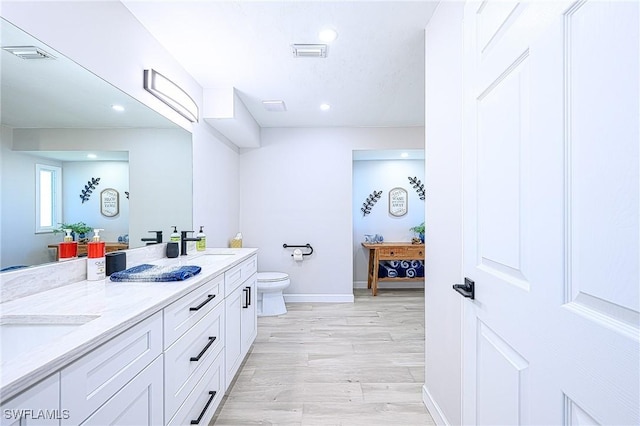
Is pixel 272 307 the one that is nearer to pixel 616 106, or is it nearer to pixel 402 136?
pixel 402 136

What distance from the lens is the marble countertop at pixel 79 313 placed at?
62 centimetres

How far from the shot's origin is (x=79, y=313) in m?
0.96

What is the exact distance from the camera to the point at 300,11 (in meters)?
1.69

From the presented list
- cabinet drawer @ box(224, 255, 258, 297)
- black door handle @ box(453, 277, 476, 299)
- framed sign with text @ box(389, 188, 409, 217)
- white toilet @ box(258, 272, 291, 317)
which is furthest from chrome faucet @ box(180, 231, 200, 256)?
framed sign with text @ box(389, 188, 409, 217)

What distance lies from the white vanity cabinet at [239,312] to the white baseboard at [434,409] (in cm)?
127

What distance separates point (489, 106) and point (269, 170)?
3.36 metres

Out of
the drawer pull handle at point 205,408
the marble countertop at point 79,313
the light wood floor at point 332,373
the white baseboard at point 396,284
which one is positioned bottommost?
the light wood floor at point 332,373

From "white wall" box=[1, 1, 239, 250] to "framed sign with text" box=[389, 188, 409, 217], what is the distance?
2.90m

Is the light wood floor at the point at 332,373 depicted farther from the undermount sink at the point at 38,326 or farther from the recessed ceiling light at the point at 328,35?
the recessed ceiling light at the point at 328,35

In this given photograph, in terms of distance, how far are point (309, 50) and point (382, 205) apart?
3209 millimetres

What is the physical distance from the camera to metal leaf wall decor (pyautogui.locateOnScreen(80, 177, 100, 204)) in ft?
4.80

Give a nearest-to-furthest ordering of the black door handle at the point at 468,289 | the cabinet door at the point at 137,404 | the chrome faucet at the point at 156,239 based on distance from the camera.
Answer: the cabinet door at the point at 137,404, the black door handle at the point at 468,289, the chrome faucet at the point at 156,239

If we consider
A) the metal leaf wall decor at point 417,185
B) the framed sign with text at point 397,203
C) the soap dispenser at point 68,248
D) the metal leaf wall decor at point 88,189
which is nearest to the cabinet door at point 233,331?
the soap dispenser at point 68,248

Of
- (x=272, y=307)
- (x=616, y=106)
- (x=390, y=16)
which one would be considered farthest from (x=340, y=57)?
(x=272, y=307)
